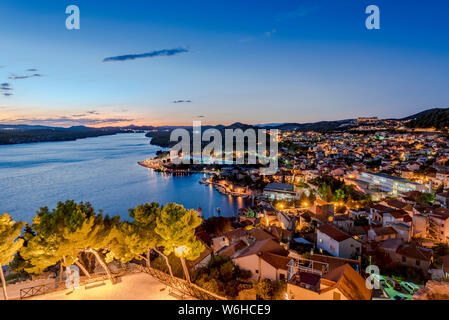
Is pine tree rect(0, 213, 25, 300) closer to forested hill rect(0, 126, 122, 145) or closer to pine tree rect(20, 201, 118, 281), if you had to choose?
pine tree rect(20, 201, 118, 281)

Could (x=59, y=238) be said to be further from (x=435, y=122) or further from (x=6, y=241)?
(x=435, y=122)

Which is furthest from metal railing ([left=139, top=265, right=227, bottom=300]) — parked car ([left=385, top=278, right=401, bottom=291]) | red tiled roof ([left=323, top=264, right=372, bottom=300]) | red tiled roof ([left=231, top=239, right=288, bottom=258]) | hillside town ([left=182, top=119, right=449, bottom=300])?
parked car ([left=385, top=278, right=401, bottom=291])

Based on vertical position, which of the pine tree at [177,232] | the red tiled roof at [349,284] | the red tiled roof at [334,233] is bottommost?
the red tiled roof at [334,233]

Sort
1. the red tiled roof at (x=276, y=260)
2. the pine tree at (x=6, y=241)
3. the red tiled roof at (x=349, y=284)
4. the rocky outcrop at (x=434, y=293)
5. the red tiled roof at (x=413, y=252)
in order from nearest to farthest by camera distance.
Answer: the rocky outcrop at (x=434, y=293), the pine tree at (x=6, y=241), the red tiled roof at (x=349, y=284), the red tiled roof at (x=276, y=260), the red tiled roof at (x=413, y=252)

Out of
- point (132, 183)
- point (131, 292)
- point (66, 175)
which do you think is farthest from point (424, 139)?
point (66, 175)

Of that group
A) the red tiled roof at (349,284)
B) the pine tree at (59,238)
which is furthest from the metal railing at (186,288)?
the red tiled roof at (349,284)

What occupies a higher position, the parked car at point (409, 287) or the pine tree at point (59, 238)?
the pine tree at point (59, 238)

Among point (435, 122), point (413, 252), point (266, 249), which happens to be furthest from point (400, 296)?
point (435, 122)

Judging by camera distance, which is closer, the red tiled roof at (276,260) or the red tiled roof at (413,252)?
the red tiled roof at (276,260)

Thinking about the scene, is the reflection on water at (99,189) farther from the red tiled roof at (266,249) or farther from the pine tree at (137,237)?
the pine tree at (137,237)

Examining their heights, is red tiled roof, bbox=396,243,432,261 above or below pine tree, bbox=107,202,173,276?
below
